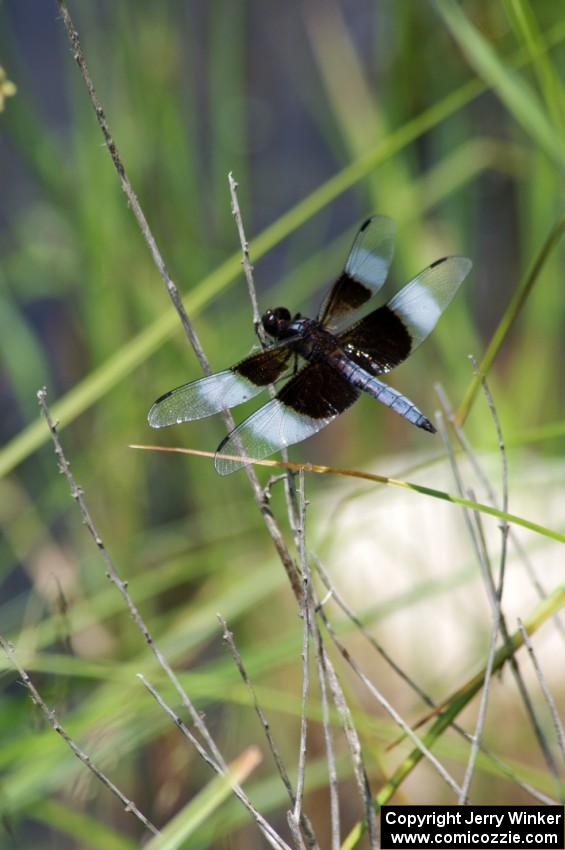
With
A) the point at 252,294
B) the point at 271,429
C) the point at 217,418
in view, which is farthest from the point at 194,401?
the point at 217,418

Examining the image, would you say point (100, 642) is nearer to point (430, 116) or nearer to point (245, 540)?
point (245, 540)

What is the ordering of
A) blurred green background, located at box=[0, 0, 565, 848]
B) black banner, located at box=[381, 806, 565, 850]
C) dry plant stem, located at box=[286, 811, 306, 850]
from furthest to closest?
blurred green background, located at box=[0, 0, 565, 848]
black banner, located at box=[381, 806, 565, 850]
dry plant stem, located at box=[286, 811, 306, 850]

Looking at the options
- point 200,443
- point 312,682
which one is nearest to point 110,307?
point 200,443

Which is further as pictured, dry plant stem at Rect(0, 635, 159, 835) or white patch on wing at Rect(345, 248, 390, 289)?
white patch on wing at Rect(345, 248, 390, 289)

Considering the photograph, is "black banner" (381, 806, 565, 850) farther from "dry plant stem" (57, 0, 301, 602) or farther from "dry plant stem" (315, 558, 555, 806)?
"dry plant stem" (57, 0, 301, 602)

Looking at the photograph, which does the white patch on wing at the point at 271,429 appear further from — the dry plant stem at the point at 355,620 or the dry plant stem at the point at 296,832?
the dry plant stem at the point at 296,832

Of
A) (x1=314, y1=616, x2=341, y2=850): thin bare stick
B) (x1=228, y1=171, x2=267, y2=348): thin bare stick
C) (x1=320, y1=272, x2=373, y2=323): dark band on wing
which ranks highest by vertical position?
(x1=320, y1=272, x2=373, y2=323): dark band on wing

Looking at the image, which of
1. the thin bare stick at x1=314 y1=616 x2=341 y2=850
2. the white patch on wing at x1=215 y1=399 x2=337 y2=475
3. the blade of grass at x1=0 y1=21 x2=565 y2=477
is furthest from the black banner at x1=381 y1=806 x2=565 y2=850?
the blade of grass at x1=0 y1=21 x2=565 y2=477

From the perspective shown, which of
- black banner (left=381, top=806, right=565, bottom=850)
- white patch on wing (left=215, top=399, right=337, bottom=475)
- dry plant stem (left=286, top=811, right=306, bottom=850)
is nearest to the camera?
dry plant stem (left=286, top=811, right=306, bottom=850)
